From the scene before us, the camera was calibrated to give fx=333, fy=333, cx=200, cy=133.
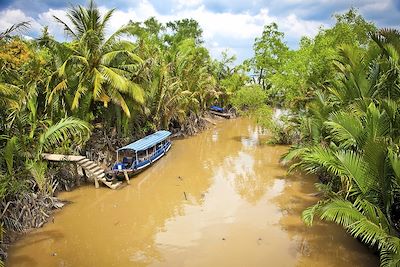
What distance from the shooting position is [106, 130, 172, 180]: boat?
14391 mm

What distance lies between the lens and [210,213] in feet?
38.1

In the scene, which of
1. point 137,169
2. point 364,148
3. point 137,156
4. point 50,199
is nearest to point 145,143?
point 137,156

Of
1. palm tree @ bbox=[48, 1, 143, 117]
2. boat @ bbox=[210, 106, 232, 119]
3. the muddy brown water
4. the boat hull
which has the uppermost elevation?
palm tree @ bbox=[48, 1, 143, 117]

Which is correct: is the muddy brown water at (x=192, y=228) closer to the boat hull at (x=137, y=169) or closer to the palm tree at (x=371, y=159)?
the boat hull at (x=137, y=169)

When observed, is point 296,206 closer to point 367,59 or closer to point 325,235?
point 325,235

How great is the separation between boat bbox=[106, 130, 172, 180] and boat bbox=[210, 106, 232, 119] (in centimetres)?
1841

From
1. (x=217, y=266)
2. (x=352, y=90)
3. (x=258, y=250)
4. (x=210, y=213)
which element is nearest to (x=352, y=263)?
(x=258, y=250)

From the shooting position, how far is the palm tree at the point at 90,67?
1454 cm

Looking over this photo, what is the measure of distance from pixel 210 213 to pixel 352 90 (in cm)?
631

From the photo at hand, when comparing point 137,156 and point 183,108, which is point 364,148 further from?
point 183,108

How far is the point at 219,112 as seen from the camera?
38.4 m

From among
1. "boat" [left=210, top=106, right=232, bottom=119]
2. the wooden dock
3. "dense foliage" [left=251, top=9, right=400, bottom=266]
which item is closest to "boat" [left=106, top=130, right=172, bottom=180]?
the wooden dock

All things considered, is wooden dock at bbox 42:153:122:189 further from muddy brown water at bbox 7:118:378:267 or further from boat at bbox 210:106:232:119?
boat at bbox 210:106:232:119

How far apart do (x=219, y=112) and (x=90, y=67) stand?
24.4m
